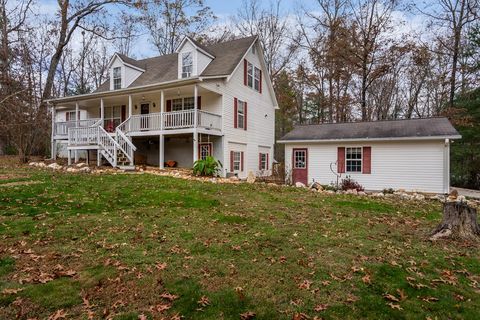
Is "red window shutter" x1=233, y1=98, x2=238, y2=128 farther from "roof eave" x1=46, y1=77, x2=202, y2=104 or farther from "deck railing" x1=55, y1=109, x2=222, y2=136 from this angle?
"roof eave" x1=46, y1=77, x2=202, y2=104

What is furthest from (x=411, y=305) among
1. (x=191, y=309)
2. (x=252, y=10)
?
(x=252, y=10)

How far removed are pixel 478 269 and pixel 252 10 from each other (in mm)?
27485

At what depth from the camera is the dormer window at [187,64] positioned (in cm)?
1733

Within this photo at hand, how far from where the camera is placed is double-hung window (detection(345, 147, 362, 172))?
1452cm

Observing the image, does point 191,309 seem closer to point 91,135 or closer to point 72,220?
point 72,220

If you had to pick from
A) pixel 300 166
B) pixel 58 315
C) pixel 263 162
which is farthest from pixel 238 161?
pixel 58 315

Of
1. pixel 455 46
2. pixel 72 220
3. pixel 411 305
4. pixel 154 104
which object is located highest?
pixel 455 46

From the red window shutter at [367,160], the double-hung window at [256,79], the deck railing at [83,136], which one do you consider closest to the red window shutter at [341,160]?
the red window shutter at [367,160]

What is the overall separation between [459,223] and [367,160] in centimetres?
892

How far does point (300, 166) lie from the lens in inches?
633

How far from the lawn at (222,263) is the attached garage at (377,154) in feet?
21.1

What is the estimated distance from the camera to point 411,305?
3.28 m

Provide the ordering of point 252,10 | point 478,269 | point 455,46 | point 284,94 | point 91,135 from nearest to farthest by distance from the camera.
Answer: point 478,269 < point 91,135 < point 455,46 < point 252,10 < point 284,94

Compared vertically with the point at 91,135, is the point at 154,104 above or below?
above
